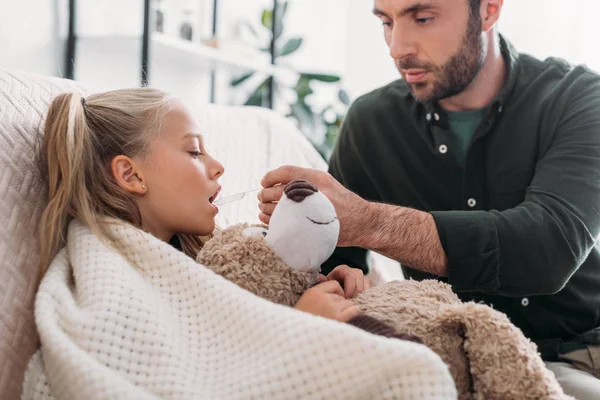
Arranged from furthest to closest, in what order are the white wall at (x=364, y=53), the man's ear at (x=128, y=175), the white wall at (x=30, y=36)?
the white wall at (x=364, y=53) < the white wall at (x=30, y=36) < the man's ear at (x=128, y=175)

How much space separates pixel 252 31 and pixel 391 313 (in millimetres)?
2469

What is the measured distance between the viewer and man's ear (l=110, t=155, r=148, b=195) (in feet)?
3.44

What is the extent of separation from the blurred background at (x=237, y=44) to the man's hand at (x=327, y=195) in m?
0.54

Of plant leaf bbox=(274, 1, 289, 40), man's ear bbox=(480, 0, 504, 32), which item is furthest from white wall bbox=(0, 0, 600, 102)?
man's ear bbox=(480, 0, 504, 32)

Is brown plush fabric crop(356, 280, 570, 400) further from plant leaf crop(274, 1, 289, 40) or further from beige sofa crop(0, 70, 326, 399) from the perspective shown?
plant leaf crop(274, 1, 289, 40)

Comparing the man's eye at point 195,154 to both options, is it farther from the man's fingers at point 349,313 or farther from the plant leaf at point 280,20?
the plant leaf at point 280,20

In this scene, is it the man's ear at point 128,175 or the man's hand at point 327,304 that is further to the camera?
the man's ear at point 128,175

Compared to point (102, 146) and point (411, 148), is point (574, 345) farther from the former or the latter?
point (102, 146)

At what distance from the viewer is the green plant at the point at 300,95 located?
300cm

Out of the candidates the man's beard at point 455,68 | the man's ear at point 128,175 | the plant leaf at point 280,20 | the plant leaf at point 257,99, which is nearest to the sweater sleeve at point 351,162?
the man's beard at point 455,68

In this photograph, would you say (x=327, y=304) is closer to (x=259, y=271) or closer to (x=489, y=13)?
A: (x=259, y=271)

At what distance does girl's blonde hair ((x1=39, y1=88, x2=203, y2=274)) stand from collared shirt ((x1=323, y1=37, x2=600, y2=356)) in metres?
0.54

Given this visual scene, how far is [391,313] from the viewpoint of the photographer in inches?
32.7

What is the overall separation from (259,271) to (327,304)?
0.10 m
